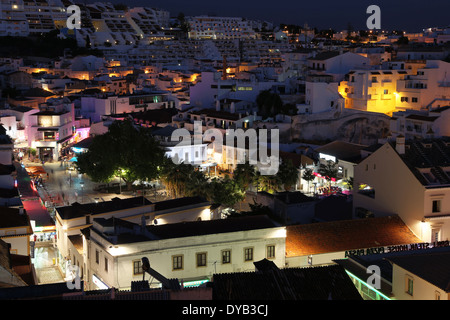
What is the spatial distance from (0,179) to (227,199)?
915 cm

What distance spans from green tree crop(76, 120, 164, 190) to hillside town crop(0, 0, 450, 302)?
2.9 inches

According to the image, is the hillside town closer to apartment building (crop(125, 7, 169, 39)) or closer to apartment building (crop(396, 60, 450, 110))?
apartment building (crop(396, 60, 450, 110))

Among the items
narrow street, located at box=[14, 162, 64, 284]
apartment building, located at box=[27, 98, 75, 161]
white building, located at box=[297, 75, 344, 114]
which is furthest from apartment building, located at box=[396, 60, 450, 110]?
narrow street, located at box=[14, 162, 64, 284]

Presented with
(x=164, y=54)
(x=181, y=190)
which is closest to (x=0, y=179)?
(x=181, y=190)

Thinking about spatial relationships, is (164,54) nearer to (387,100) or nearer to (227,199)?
(387,100)

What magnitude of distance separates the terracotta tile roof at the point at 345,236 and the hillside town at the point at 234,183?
0.16 feet

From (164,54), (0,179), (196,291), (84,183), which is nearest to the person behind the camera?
(196,291)

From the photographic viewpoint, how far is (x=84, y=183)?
32.6 metres

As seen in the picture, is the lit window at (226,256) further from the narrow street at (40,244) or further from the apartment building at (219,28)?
the apartment building at (219,28)

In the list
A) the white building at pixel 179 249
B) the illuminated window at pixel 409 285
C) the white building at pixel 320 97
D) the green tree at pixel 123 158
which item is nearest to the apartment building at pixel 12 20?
the white building at pixel 320 97

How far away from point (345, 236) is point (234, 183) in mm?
9037

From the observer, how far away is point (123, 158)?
3069cm

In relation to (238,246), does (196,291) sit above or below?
above

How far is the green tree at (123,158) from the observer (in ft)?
99.8
